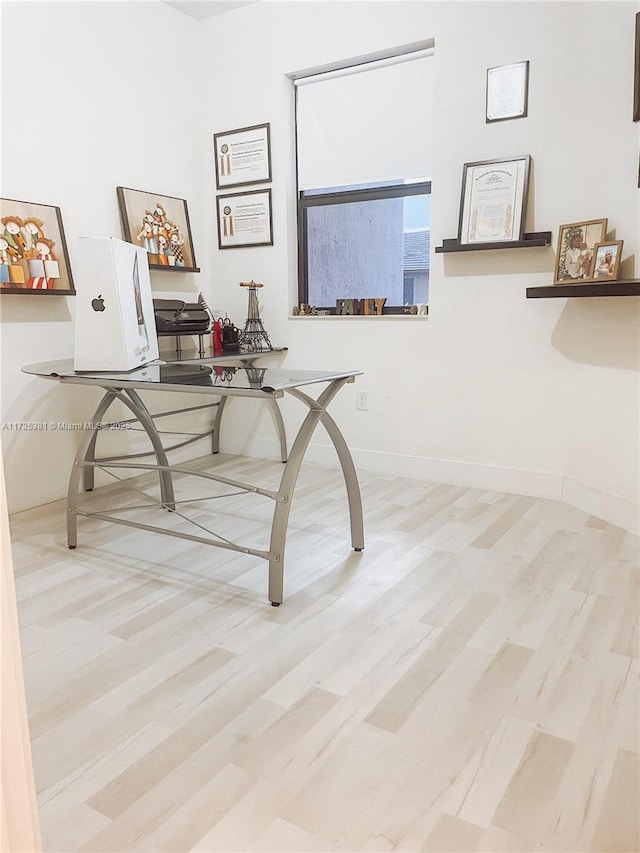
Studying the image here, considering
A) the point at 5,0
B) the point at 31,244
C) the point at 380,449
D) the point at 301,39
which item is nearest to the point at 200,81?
the point at 301,39

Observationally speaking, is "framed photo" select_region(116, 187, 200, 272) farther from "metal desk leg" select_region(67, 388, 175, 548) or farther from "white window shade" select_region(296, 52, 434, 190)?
"metal desk leg" select_region(67, 388, 175, 548)

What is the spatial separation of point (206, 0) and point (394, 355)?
2403 millimetres

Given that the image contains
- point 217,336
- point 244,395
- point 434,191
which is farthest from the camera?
point 217,336

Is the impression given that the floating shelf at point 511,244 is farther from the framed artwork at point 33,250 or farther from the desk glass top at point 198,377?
the framed artwork at point 33,250

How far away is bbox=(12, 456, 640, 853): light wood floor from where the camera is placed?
1.27m

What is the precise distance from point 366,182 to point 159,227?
126 centimetres

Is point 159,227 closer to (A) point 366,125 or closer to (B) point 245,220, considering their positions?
(B) point 245,220

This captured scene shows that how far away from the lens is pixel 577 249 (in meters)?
2.93

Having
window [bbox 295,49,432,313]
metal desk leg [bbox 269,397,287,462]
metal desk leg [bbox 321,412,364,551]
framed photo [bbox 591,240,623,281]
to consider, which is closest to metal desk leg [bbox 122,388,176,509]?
metal desk leg [bbox 321,412,364,551]

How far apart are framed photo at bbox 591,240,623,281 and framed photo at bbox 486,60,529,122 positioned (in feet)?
2.70

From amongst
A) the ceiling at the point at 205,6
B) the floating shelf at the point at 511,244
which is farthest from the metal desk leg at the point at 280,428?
the ceiling at the point at 205,6

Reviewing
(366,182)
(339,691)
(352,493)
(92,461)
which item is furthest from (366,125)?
(339,691)

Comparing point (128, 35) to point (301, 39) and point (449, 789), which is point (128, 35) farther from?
point (449, 789)

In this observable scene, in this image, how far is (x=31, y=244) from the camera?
120 inches
